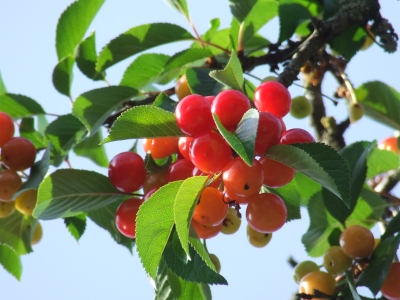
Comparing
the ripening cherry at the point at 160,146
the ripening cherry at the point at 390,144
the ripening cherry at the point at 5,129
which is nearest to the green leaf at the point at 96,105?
the ripening cherry at the point at 5,129

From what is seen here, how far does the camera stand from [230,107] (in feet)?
3.64

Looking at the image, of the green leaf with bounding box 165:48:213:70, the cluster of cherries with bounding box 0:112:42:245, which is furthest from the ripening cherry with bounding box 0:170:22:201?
the green leaf with bounding box 165:48:213:70

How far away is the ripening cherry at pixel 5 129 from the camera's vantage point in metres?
A: 1.83

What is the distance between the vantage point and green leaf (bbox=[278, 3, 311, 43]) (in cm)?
195

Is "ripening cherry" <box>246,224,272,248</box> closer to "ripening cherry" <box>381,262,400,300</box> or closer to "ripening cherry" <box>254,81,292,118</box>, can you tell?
"ripening cherry" <box>381,262,400,300</box>

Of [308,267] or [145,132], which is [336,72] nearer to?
[308,267]

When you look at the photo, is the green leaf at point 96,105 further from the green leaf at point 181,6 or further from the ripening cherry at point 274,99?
the ripening cherry at point 274,99

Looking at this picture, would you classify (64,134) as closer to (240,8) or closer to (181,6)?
(181,6)

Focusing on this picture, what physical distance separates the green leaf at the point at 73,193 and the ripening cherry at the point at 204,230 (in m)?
0.30

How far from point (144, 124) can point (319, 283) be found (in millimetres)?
832

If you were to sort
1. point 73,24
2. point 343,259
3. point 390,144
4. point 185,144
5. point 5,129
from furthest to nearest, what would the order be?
point 390,144, point 73,24, point 5,129, point 343,259, point 185,144

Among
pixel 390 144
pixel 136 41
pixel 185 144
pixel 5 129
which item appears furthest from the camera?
pixel 390 144

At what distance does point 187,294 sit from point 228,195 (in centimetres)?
38

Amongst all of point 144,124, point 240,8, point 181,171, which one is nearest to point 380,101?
point 240,8
